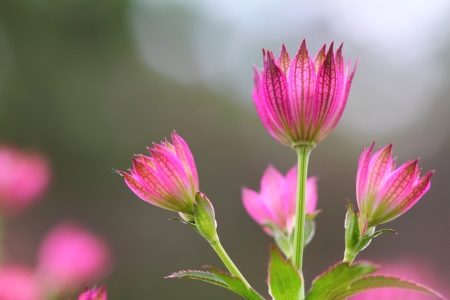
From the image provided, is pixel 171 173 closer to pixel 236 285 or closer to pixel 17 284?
pixel 236 285

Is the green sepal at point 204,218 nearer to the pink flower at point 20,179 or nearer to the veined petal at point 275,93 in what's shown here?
the veined petal at point 275,93

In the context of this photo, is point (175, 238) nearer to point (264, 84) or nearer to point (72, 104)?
point (72, 104)

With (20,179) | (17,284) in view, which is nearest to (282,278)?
(17,284)

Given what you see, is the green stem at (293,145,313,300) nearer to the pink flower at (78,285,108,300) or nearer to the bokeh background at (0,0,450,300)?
the pink flower at (78,285,108,300)

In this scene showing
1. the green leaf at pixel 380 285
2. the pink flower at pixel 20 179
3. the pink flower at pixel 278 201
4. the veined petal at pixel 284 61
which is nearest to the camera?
the green leaf at pixel 380 285

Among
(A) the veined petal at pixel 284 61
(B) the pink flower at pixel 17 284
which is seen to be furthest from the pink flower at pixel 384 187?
(B) the pink flower at pixel 17 284

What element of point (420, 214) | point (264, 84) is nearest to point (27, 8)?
point (420, 214)
